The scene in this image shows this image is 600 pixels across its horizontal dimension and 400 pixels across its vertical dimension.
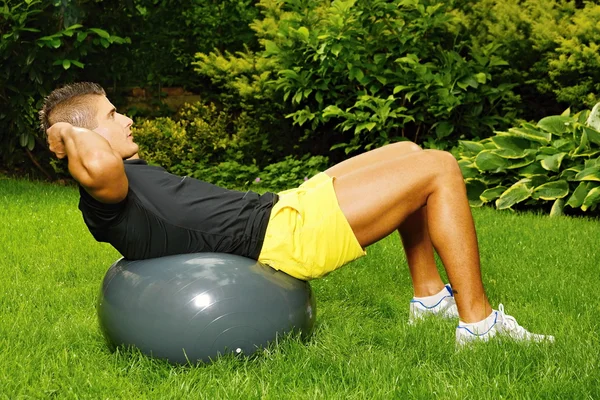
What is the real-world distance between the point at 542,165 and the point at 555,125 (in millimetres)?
493

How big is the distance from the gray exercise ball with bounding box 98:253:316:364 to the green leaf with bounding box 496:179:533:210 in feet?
13.0

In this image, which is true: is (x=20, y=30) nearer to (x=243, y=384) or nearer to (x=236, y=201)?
(x=236, y=201)

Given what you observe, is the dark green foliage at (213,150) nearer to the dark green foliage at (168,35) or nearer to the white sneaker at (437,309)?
the dark green foliage at (168,35)

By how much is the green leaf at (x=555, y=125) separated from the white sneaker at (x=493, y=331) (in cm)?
399

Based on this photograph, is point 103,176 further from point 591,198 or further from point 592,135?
point 592,135

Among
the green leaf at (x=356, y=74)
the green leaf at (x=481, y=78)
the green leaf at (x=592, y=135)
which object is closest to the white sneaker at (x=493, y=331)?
the green leaf at (x=592, y=135)

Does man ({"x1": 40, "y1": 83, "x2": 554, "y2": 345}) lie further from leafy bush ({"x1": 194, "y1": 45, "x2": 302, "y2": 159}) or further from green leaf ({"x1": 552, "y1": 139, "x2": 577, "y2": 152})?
leafy bush ({"x1": 194, "y1": 45, "x2": 302, "y2": 159})

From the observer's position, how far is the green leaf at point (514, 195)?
669 centimetres

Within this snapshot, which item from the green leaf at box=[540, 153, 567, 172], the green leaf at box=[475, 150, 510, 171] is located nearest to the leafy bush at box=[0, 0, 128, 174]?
the green leaf at box=[475, 150, 510, 171]

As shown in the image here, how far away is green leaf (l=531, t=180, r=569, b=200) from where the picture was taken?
21.6ft

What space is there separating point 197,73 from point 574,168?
483 centimetres

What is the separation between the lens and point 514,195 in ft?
22.1

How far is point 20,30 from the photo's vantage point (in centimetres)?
740

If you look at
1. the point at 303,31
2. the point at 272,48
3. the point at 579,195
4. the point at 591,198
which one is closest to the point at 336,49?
the point at 303,31
